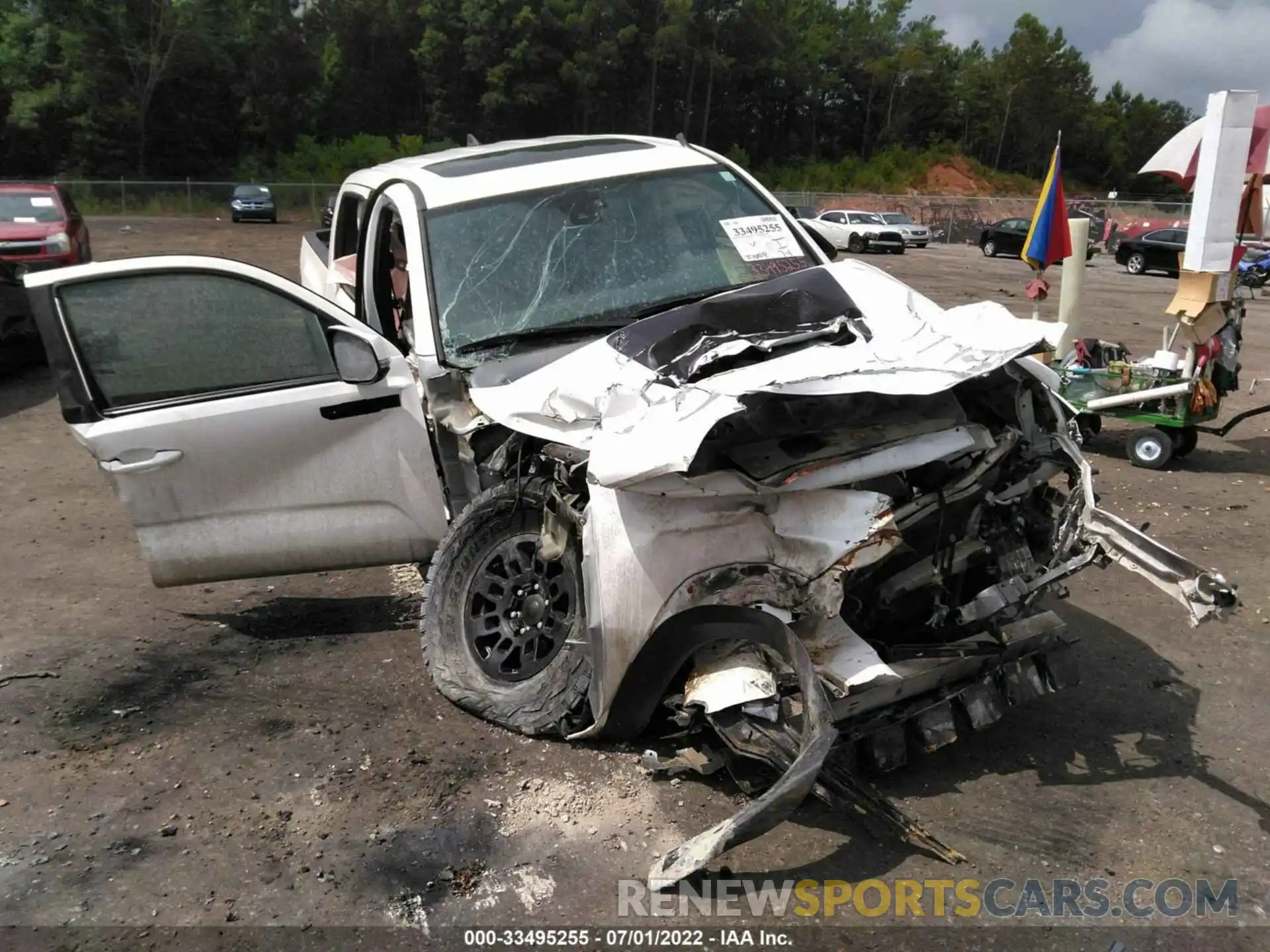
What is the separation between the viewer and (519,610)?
3893 mm

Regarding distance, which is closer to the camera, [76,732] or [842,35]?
[76,732]

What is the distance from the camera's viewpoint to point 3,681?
436cm

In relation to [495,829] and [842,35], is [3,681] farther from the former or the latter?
[842,35]

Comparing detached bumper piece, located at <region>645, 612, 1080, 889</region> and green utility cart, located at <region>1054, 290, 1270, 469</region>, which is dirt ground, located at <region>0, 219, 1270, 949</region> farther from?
green utility cart, located at <region>1054, 290, 1270, 469</region>

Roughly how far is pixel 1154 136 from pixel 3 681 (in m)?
95.3

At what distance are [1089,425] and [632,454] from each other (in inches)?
248

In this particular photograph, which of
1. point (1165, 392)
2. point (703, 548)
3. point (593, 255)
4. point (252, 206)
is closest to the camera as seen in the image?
point (703, 548)

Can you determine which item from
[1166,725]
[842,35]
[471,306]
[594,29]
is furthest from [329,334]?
[842,35]

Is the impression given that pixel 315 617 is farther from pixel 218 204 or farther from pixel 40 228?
pixel 218 204

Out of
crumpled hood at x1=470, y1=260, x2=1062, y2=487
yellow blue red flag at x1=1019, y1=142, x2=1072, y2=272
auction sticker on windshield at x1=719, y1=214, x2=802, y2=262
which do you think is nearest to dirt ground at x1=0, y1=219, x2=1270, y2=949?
crumpled hood at x1=470, y1=260, x2=1062, y2=487

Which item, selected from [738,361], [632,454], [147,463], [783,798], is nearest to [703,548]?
[632,454]

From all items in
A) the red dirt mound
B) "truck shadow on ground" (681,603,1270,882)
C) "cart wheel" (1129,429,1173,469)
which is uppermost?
"truck shadow on ground" (681,603,1270,882)

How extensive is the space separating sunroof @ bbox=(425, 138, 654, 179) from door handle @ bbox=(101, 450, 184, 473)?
181 centimetres

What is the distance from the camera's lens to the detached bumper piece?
2850 millimetres
